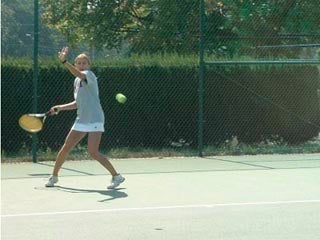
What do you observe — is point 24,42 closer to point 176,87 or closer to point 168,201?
point 176,87

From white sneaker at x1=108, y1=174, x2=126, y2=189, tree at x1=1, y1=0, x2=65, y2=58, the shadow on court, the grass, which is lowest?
the grass

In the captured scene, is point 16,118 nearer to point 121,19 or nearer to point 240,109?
point 240,109

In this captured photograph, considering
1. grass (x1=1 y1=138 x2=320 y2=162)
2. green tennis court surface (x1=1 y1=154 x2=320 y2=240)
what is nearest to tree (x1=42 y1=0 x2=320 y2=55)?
grass (x1=1 y1=138 x2=320 y2=162)

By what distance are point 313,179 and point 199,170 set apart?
1.79 meters

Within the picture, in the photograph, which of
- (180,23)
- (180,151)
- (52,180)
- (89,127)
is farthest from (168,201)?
(180,23)

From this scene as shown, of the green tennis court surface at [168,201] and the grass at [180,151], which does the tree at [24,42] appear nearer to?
the grass at [180,151]

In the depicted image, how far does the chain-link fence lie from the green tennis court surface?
149 centimetres

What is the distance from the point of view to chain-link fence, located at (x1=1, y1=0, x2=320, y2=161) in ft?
42.9

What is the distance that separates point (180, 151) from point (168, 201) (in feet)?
16.0

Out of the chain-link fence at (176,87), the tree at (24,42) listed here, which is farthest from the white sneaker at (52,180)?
the tree at (24,42)

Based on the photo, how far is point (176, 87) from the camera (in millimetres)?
Result: 14250

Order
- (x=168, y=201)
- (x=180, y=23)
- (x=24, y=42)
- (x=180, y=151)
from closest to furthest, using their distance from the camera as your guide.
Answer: (x=168, y=201) < (x=24, y=42) < (x=180, y=151) < (x=180, y=23)

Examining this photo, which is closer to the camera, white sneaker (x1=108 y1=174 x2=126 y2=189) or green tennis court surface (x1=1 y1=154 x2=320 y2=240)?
green tennis court surface (x1=1 y1=154 x2=320 y2=240)

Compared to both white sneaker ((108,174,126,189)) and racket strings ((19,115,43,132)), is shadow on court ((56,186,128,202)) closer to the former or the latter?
white sneaker ((108,174,126,189))
